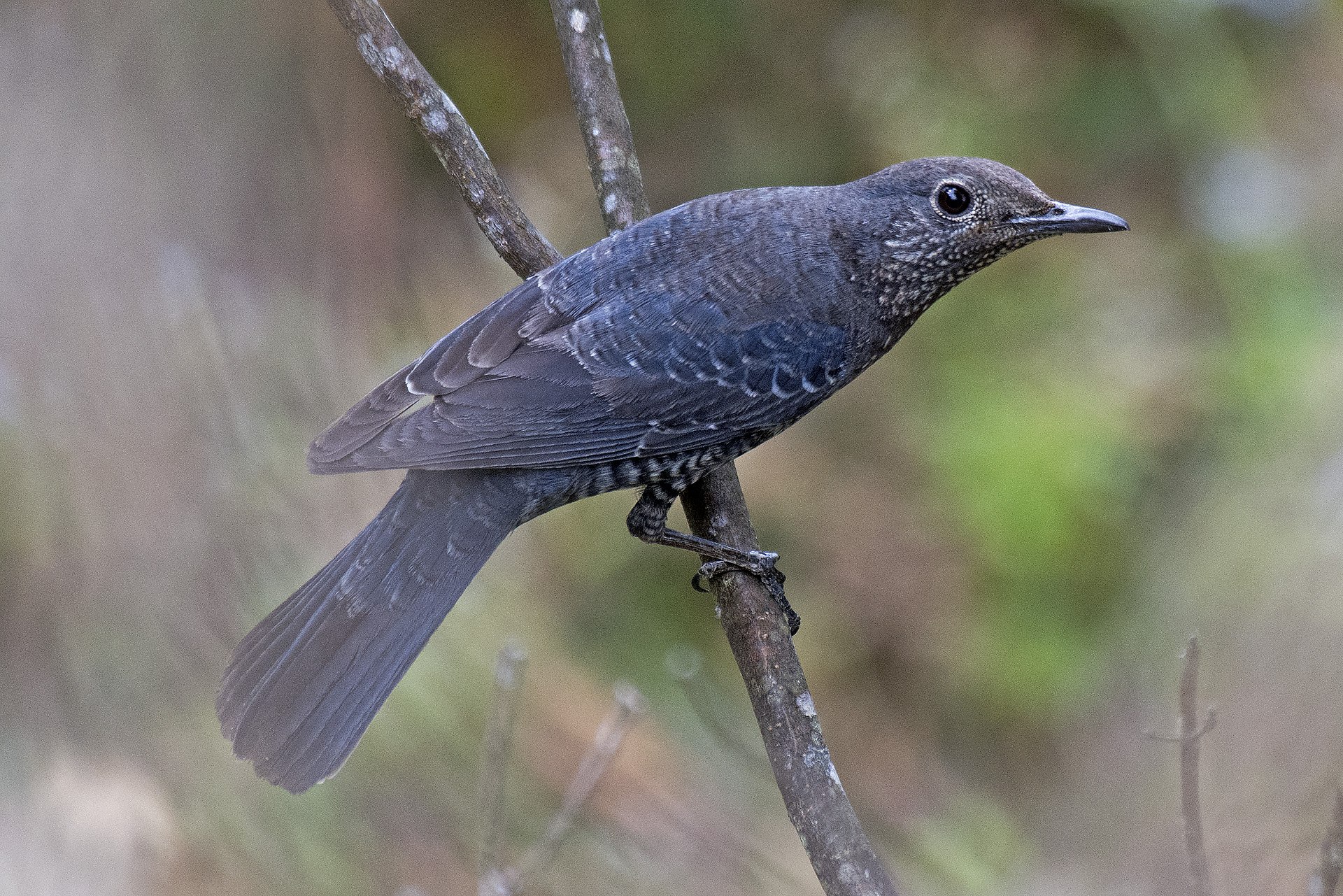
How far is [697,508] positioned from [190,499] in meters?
1.69

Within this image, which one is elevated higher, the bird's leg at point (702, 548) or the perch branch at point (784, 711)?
the bird's leg at point (702, 548)

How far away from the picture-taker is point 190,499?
3.87 meters

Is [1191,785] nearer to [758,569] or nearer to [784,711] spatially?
[784,711]

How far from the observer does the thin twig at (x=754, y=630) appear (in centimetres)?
244

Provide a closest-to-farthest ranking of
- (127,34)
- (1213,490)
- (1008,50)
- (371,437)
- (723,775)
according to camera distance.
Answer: (371,437) < (723,775) < (1213,490) < (127,34) < (1008,50)

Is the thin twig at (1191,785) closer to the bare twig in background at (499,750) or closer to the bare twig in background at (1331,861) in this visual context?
the bare twig in background at (1331,861)

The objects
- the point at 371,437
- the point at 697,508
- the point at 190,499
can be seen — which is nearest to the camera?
the point at 371,437

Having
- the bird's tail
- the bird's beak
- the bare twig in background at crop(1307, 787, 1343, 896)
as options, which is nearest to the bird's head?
the bird's beak

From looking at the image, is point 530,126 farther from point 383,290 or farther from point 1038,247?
point 1038,247

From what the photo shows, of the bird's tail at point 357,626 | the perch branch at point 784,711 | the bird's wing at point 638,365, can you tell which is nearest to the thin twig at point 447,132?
the bird's wing at point 638,365

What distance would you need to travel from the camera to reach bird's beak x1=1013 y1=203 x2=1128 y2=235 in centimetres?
300

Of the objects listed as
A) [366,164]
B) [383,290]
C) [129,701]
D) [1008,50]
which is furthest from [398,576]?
[1008,50]

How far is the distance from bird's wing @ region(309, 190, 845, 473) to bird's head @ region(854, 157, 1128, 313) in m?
0.21

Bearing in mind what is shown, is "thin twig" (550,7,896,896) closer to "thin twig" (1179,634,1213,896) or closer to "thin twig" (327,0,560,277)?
"thin twig" (327,0,560,277)
